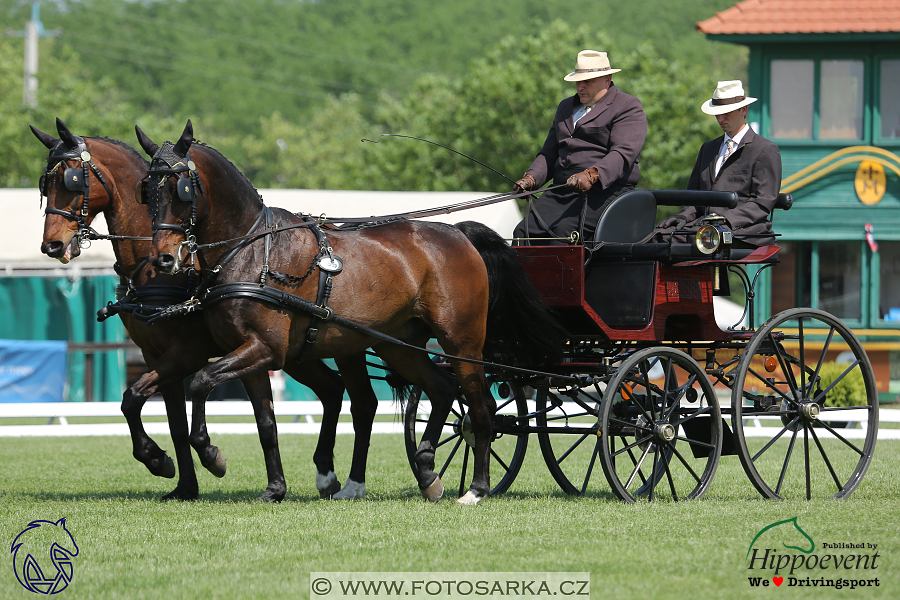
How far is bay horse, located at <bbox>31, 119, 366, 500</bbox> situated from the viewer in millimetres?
7004

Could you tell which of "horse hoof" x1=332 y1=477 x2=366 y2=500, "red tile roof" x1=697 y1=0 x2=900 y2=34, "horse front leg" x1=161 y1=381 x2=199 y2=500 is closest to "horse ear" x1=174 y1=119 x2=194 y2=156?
"horse front leg" x1=161 y1=381 x2=199 y2=500

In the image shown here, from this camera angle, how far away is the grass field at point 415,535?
15.6ft

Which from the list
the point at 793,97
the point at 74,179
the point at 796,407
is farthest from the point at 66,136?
the point at 793,97

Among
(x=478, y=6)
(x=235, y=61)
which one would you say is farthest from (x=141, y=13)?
(x=478, y=6)

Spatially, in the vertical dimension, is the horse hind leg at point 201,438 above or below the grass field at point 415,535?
above

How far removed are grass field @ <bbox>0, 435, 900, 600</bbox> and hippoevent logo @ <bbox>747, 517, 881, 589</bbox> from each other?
39 mm

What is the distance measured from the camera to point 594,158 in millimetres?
7641

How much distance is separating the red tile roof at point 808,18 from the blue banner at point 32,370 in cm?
1120

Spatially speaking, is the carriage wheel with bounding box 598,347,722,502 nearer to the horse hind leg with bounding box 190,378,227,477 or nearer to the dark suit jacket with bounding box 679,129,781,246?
the dark suit jacket with bounding box 679,129,781,246

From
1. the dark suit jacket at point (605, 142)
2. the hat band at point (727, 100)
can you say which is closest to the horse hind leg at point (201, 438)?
the dark suit jacket at point (605, 142)

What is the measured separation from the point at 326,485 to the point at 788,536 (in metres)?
3.33

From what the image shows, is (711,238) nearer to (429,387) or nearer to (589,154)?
(589,154)

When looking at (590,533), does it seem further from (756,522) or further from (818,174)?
(818,174)

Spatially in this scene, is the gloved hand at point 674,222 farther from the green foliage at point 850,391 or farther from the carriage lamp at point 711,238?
the green foliage at point 850,391
